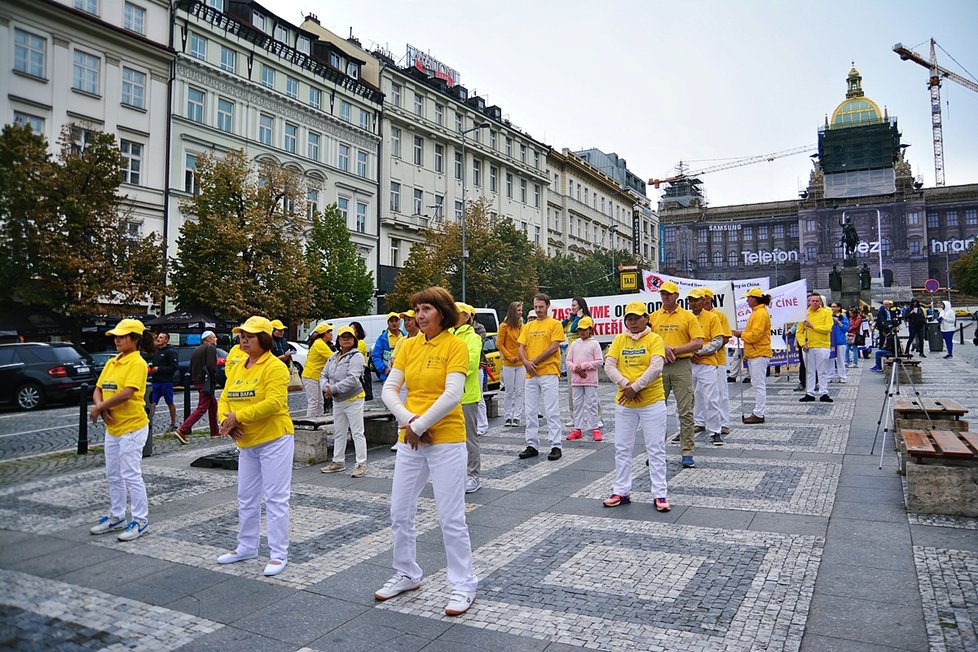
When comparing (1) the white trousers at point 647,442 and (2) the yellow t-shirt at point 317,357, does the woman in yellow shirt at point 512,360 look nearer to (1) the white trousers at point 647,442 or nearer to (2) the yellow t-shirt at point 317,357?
(2) the yellow t-shirt at point 317,357

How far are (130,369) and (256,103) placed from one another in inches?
1406

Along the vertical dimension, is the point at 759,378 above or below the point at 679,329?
below

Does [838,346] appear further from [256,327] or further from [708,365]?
[256,327]

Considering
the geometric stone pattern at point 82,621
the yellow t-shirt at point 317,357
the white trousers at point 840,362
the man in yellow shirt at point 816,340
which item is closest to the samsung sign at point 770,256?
the white trousers at point 840,362

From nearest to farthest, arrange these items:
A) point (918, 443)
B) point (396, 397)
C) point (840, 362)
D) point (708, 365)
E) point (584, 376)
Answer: point (396, 397) < point (918, 443) < point (708, 365) < point (584, 376) < point (840, 362)

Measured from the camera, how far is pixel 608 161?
8938 cm

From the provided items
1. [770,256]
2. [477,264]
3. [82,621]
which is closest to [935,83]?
[770,256]

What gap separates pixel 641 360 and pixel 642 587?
7.65ft

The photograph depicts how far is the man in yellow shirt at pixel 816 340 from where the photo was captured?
12109 mm

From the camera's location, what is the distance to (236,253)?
97.9 feet

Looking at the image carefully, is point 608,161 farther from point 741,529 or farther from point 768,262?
point 741,529

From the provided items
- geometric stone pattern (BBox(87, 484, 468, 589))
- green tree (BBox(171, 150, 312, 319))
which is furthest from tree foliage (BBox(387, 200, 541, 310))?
geometric stone pattern (BBox(87, 484, 468, 589))

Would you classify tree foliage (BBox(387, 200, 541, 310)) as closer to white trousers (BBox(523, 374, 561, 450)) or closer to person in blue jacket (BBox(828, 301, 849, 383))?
person in blue jacket (BBox(828, 301, 849, 383))

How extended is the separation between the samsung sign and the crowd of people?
100072mm
